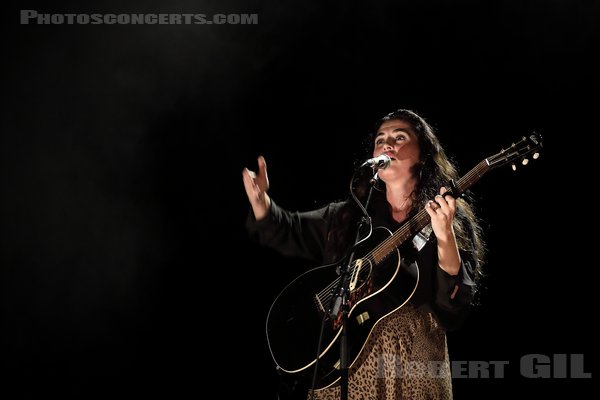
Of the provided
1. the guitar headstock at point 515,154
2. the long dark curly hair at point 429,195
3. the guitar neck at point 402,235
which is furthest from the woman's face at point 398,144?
the guitar headstock at point 515,154

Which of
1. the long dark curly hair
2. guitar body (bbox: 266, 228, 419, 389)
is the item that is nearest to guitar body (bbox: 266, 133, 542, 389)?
guitar body (bbox: 266, 228, 419, 389)

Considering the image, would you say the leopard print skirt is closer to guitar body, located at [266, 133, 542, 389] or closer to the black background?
guitar body, located at [266, 133, 542, 389]

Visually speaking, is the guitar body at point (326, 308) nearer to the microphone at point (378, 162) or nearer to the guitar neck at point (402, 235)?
the guitar neck at point (402, 235)

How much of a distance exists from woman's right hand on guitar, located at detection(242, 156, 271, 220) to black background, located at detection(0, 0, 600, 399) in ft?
2.82

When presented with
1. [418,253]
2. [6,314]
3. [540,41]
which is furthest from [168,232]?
[540,41]

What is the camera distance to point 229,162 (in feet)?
12.4

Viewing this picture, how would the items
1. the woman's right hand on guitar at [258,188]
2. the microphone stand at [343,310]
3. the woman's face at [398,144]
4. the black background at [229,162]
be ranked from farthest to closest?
the black background at [229,162] → the woman's face at [398,144] → the woman's right hand on guitar at [258,188] → the microphone stand at [343,310]

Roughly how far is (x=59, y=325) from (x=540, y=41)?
3102mm

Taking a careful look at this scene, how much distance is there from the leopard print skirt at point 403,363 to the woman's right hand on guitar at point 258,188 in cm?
70

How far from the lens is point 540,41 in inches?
135

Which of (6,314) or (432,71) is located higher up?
(432,71)

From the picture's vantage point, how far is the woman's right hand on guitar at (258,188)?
8.96ft

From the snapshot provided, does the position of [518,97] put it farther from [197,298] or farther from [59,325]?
[59,325]

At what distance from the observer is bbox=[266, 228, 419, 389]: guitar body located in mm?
2504
